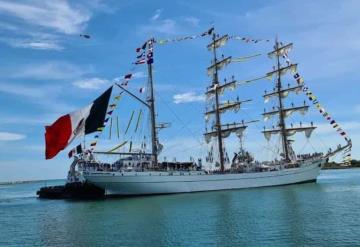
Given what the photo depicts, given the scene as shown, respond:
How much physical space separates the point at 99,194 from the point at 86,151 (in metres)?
6.71

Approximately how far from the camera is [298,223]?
104 feet

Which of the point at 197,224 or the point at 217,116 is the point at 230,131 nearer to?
the point at 217,116

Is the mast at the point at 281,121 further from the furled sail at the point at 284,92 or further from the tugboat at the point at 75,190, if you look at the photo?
the tugboat at the point at 75,190

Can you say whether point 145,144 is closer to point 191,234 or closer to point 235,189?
point 235,189

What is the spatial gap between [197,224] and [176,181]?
2945 centimetres

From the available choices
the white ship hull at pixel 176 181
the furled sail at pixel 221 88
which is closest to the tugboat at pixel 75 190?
the white ship hull at pixel 176 181

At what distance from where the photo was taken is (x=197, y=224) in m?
33.6

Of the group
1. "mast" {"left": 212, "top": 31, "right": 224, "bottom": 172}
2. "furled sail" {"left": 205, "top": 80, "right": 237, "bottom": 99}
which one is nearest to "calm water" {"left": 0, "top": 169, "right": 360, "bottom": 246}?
"mast" {"left": 212, "top": 31, "right": 224, "bottom": 172}

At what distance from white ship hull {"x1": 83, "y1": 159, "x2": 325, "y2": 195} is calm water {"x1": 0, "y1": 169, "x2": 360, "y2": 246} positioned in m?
9.46

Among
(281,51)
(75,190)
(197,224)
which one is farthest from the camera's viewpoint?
(281,51)

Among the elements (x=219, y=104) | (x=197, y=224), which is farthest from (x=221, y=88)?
(x=197, y=224)

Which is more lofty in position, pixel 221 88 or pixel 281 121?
pixel 221 88

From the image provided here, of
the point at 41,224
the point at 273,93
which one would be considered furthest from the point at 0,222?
the point at 273,93

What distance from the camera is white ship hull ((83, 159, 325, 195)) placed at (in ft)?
194
